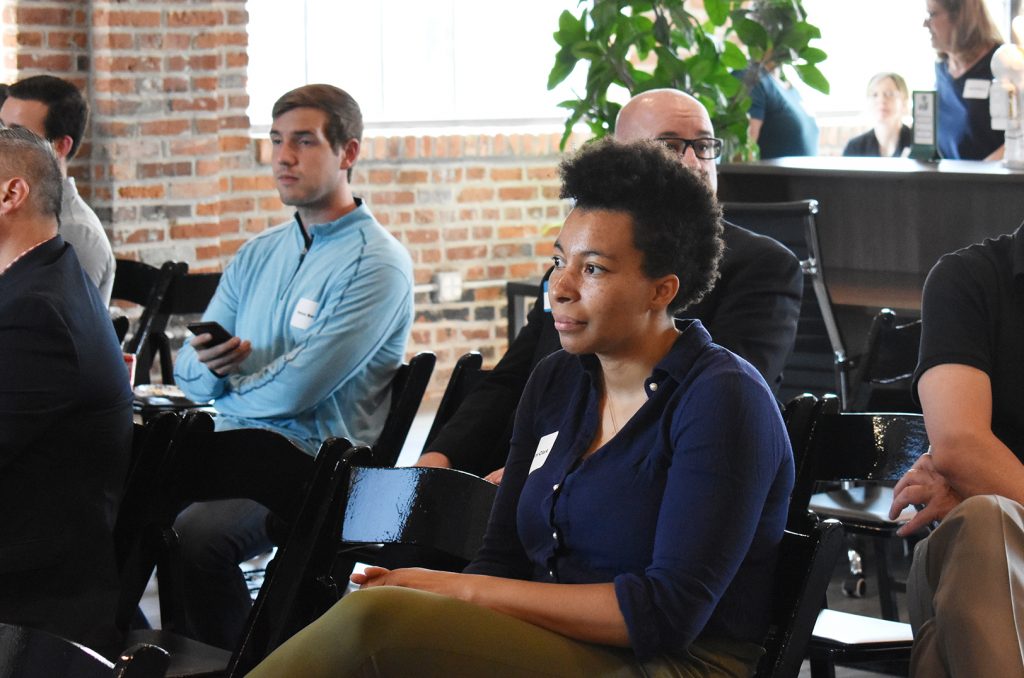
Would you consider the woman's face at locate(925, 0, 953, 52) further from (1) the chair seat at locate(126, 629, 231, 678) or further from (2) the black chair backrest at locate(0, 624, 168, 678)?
(2) the black chair backrest at locate(0, 624, 168, 678)

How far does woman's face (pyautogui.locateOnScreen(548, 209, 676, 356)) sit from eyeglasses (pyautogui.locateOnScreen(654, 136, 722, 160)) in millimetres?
1061

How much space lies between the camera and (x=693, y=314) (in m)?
2.97

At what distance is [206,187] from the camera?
5.94m

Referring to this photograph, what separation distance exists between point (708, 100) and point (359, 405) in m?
2.38

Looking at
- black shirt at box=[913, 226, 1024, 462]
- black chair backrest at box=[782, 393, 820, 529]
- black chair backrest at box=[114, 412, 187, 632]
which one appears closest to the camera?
black chair backrest at box=[782, 393, 820, 529]

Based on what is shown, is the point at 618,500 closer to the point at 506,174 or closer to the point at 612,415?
the point at 612,415

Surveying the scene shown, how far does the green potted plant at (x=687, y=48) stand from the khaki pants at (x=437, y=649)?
12.4 ft

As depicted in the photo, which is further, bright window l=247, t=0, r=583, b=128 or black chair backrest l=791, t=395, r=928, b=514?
bright window l=247, t=0, r=583, b=128

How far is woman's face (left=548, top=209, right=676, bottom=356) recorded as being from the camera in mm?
2008

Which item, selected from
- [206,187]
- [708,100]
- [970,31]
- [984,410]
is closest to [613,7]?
[708,100]

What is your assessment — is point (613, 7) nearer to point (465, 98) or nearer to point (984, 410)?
point (465, 98)

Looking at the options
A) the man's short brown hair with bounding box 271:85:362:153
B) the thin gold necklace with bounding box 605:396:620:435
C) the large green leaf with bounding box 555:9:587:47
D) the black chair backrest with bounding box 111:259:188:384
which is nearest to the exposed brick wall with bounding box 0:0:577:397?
the black chair backrest with bounding box 111:259:188:384

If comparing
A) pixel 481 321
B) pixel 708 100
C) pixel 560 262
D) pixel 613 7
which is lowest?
pixel 481 321

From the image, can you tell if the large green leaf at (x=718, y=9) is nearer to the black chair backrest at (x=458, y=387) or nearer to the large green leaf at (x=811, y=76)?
the large green leaf at (x=811, y=76)
